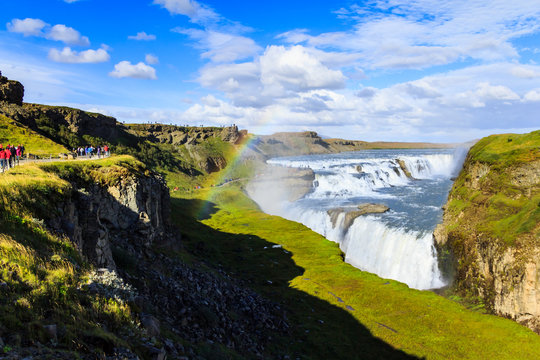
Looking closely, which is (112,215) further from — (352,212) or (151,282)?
(352,212)

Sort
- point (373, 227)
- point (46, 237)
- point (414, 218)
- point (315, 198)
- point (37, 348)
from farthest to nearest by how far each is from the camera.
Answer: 1. point (315, 198)
2. point (414, 218)
3. point (373, 227)
4. point (46, 237)
5. point (37, 348)

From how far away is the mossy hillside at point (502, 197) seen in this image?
4050 centimetres

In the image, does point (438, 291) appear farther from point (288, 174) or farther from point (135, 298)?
point (288, 174)

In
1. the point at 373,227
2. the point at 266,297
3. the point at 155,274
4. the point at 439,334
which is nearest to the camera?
the point at 155,274

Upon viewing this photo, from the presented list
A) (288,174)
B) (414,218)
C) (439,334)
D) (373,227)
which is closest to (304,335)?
(439,334)

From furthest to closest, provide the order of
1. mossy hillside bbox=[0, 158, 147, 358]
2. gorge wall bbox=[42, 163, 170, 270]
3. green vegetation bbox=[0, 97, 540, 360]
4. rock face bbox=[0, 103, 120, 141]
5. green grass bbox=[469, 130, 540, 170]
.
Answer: rock face bbox=[0, 103, 120, 141] → green grass bbox=[469, 130, 540, 170] → gorge wall bbox=[42, 163, 170, 270] → green vegetation bbox=[0, 97, 540, 360] → mossy hillside bbox=[0, 158, 147, 358]

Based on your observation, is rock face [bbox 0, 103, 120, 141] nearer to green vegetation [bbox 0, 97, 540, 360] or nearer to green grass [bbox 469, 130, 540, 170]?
green vegetation [bbox 0, 97, 540, 360]

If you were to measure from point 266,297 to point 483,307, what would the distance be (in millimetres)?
26661

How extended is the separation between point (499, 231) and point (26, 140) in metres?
73.8

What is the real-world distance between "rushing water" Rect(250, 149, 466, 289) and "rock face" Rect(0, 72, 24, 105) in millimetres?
79278

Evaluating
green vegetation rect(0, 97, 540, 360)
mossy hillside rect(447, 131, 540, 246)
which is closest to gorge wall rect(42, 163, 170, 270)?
green vegetation rect(0, 97, 540, 360)

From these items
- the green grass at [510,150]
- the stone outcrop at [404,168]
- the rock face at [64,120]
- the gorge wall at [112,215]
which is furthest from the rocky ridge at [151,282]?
the stone outcrop at [404,168]

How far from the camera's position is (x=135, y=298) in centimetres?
1245

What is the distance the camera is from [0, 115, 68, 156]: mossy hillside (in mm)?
51812
